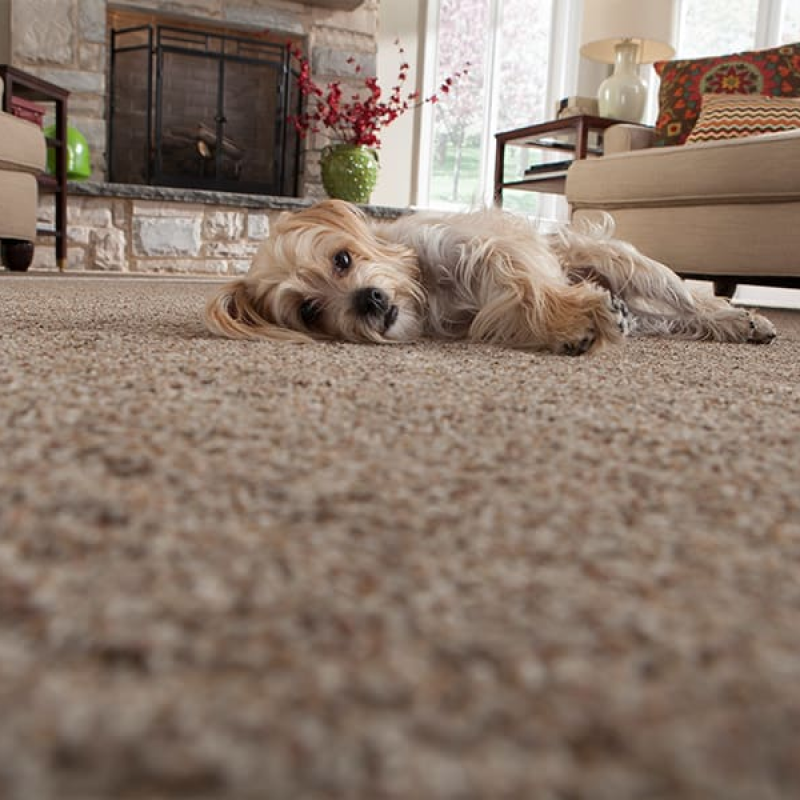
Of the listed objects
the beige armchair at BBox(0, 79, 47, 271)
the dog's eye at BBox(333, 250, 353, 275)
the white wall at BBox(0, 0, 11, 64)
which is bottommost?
the dog's eye at BBox(333, 250, 353, 275)

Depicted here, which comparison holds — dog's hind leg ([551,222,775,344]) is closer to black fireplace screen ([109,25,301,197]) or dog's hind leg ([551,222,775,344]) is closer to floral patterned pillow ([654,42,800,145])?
floral patterned pillow ([654,42,800,145])

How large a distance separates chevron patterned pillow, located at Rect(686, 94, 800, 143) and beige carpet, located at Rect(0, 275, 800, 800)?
2.92 m

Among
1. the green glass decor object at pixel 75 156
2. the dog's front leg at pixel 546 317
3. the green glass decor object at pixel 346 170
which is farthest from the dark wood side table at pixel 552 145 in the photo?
the dog's front leg at pixel 546 317

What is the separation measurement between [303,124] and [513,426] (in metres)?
5.29

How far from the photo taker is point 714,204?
283 cm

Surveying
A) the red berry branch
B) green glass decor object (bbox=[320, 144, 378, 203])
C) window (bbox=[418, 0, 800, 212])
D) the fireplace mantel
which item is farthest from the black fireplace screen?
window (bbox=[418, 0, 800, 212])

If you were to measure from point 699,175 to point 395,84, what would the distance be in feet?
12.6

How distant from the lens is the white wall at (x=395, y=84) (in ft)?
20.1

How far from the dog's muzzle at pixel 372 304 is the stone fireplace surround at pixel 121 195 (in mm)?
3682

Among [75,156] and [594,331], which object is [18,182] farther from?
[594,331]

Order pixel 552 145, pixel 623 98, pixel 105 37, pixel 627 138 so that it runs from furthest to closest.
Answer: pixel 105 37
pixel 552 145
pixel 623 98
pixel 627 138

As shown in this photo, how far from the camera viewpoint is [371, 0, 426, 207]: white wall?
612cm

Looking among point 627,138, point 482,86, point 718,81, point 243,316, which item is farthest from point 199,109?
point 243,316

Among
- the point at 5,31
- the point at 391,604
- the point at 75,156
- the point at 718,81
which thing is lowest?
the point at 391,604
